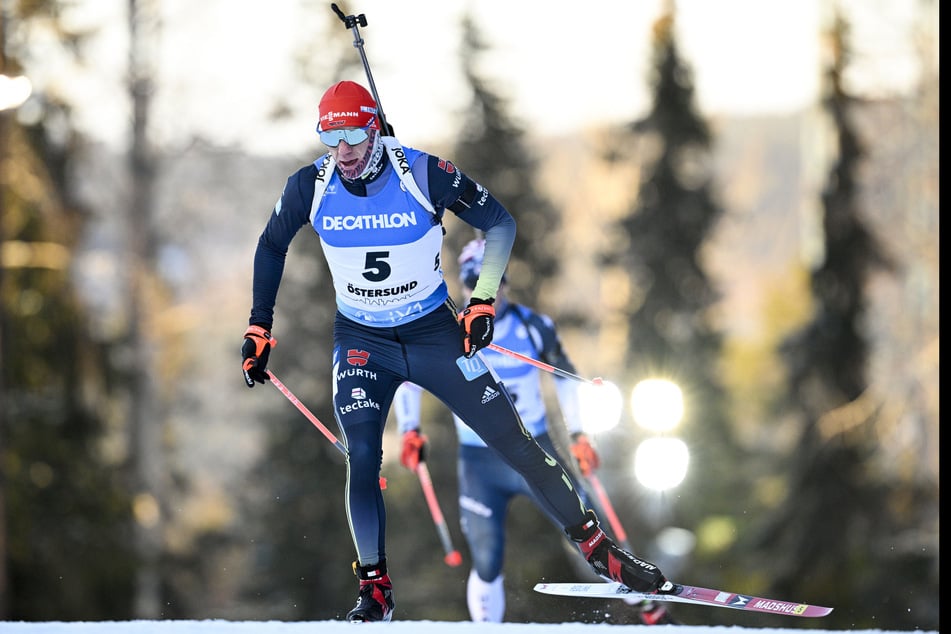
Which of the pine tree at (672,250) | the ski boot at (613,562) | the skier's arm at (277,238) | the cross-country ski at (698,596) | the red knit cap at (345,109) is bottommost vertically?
the cross-country ski at (698,596)

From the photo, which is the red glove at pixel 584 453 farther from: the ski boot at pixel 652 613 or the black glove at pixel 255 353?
the black glove at pixel 255 353

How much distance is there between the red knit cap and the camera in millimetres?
5480

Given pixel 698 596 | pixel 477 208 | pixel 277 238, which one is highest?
pixel 477 208

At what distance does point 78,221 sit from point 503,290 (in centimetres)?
1538

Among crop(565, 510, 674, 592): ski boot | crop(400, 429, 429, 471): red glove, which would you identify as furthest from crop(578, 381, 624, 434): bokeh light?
crop(565, 510, 674, 592): ski boot

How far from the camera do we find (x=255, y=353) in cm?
583

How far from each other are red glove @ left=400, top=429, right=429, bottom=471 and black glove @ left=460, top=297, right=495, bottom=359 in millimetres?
1998

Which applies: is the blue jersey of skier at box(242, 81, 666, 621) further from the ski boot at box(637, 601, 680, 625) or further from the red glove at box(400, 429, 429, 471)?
the ski boot at box(637, 601, 680, 625)

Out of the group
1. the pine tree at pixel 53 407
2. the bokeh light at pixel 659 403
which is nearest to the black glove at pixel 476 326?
the bokeh light at pixel 659 403

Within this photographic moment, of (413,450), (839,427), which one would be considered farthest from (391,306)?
(839,427)

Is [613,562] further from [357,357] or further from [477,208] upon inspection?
[477,208]

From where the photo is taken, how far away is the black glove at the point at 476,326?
18.6ft

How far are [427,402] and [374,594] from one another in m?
17.1

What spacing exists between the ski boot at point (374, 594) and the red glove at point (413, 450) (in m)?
1.82
